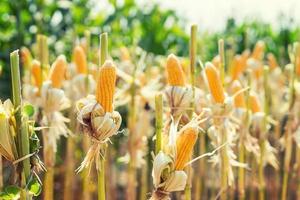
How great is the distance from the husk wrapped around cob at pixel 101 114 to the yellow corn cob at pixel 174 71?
0.22m

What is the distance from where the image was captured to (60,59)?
1584 mm

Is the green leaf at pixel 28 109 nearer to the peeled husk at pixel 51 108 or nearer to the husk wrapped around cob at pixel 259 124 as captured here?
the peeled husk at pixel 51 108

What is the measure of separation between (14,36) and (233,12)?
1.37 metres

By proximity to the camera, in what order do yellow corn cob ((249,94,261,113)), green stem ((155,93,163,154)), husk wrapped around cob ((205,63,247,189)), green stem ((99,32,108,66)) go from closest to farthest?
green stem ((155,93,163,154)), green stem ((99,32,108,66)), husk wrapped around cob ((205,63,247,189)), yellow corn cob ((249,94,261,113))

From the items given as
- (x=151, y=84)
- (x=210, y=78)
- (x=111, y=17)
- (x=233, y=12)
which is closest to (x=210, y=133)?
(x=210, y=78)

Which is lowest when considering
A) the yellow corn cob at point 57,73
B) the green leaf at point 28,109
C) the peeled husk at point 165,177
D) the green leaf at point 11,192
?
the green leaf at point 11,192

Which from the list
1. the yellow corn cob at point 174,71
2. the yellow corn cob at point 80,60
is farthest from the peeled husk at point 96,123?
the yellow corn cob at point 80,60

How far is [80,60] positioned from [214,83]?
0.63m

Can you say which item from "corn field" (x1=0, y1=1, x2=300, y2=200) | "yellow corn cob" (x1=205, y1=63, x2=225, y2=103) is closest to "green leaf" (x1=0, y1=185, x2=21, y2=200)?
"corn field" (x1=0, y1=1, x2=300, y2=200)

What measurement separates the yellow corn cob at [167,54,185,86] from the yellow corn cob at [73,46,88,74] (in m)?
0.60

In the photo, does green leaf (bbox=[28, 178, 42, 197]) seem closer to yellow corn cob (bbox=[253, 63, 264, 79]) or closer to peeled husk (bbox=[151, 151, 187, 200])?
peeled husk (bbox=[151, 151, 187, 200])

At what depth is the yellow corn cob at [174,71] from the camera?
1211 millimetres

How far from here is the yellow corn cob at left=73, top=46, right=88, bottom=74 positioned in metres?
1.81

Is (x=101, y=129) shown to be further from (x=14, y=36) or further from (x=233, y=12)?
(x=233, y=12)
